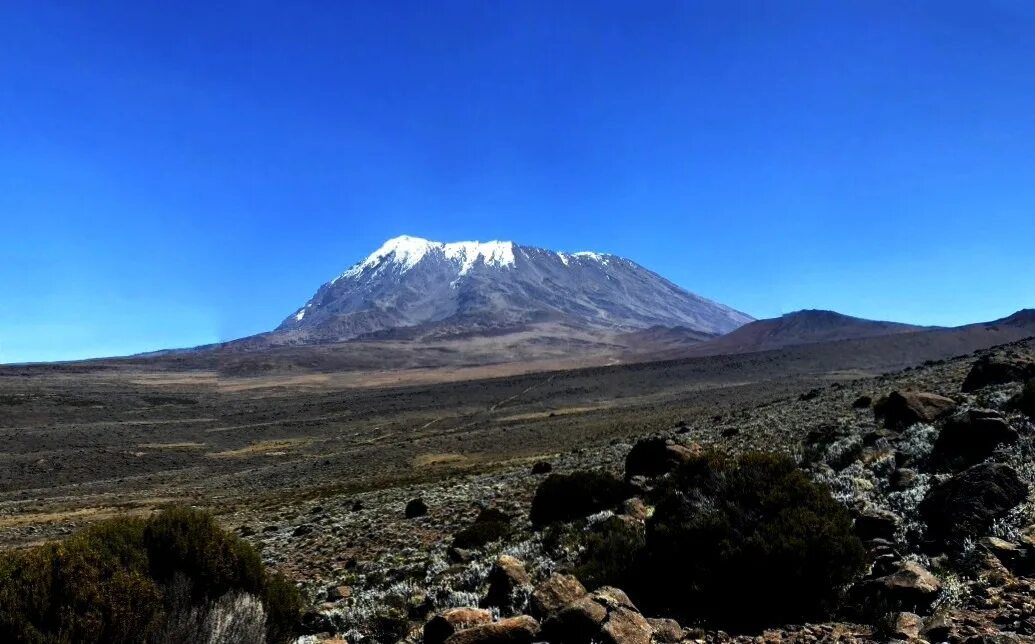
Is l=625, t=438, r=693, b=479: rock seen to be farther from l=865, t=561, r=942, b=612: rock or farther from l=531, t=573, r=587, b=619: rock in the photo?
l=865, t=561, r=942, b=612: rock

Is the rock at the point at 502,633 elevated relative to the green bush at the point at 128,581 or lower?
lower

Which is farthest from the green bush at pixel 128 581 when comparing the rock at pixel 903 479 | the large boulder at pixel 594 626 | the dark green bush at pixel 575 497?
the rock at pixel 903 479

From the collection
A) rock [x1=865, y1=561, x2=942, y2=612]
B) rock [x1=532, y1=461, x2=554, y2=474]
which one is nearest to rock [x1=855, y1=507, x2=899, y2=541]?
rock [x1=865, y1=561, x2=942, y2=612]

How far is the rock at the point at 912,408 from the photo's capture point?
627 inches

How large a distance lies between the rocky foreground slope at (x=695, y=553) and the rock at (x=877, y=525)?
0.02 metres

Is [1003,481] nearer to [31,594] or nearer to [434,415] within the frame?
[31,594]

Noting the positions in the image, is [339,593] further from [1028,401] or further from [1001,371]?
[1001,371]

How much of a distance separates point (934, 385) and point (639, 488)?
22.1 meters

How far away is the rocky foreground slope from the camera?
552cm

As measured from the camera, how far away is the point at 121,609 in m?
5.46

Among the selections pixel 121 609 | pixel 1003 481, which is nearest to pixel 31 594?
pixel 121 609

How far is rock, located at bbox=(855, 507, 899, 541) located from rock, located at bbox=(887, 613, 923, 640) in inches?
90.0

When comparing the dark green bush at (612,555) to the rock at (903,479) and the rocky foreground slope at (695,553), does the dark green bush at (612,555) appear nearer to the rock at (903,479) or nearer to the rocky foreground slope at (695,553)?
the rocky foreground slope at (695,553)

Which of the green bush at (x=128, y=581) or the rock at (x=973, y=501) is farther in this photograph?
the rock at (x=973, y=501)
